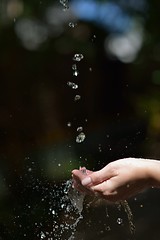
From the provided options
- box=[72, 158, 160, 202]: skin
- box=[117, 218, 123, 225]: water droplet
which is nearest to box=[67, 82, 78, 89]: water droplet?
box=[117, 218, 123, 225]: water droplet

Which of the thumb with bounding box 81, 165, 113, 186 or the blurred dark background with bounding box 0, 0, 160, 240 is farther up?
the blurred dark background with bounding box 0, 0, 160, 240

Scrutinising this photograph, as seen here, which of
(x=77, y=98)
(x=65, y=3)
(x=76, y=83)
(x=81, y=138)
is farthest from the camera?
(x=76, y=83)

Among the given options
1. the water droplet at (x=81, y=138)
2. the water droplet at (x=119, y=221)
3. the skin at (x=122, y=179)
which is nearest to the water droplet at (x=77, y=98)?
the water droplet at (x=81, y=138)

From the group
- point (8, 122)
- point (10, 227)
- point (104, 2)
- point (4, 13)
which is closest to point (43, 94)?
point (8, 122)

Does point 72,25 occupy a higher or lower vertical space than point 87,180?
higher

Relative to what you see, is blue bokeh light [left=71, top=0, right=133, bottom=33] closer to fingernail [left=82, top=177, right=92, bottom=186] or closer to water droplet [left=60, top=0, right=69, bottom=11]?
water droplet [left=60, top=0, right=69, bottom=11]

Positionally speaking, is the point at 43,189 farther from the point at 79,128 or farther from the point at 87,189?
the point at 87,189

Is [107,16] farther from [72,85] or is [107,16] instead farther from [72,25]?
[72,85]

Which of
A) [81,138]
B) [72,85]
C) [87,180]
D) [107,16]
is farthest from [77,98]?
[87,180]
